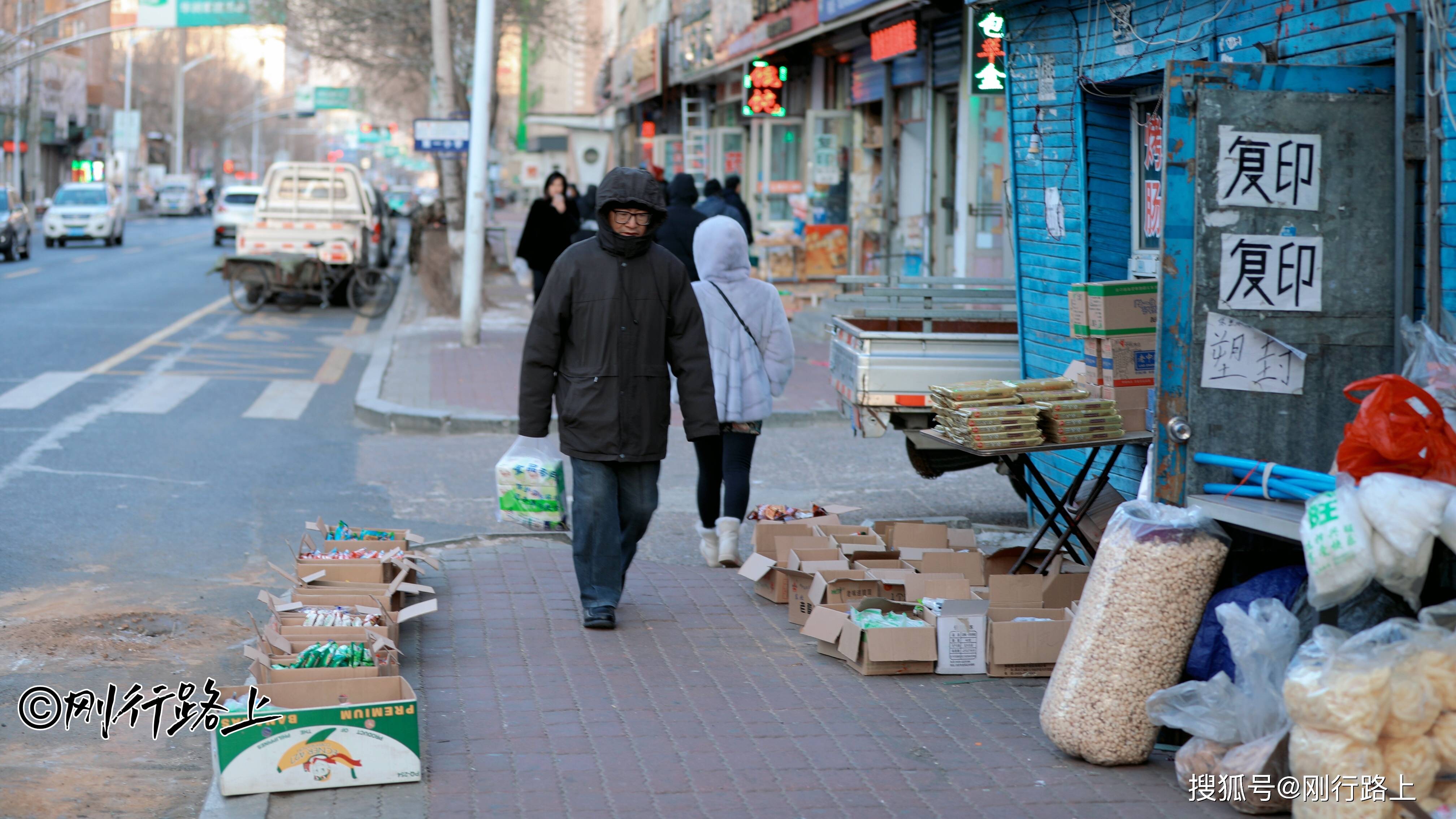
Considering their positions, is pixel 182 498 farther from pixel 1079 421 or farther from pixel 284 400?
pixel 1079 421

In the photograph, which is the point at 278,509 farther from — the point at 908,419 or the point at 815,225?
the point at 815,225

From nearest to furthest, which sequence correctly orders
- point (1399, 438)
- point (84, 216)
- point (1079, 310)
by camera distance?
point (1399, 438)
point (1079, 310)
point (84, 216)

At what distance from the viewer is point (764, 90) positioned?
21.8 metres

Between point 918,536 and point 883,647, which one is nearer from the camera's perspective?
point 883,647

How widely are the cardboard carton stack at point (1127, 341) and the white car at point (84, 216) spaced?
36992mm

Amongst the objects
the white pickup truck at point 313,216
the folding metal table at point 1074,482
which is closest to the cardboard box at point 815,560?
the folding metal table at point 1074,482

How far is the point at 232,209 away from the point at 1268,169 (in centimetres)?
3752

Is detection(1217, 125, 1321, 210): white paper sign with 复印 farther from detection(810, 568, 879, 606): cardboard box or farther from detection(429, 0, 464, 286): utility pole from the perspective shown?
detection(429, 0, 464, 286): utility pole

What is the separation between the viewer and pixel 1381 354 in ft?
16.5

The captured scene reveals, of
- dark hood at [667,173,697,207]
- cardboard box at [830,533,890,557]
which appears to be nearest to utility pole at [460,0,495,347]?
dark hood at [667,173,697,207]

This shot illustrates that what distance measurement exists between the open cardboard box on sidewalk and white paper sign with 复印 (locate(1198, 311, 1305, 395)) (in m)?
1.43

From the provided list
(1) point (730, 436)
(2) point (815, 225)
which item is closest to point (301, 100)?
(2) point (815, 225)

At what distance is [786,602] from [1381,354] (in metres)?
2.77

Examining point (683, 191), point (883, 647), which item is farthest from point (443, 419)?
point (883, 647)
